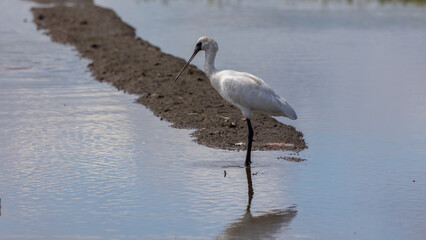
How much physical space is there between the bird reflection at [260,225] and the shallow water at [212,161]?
0.02m

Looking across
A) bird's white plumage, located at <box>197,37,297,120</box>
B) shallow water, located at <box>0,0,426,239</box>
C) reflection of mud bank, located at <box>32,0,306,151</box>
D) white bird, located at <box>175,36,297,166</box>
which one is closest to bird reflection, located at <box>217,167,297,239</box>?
shallow water, located at <box>0,0,426,239</box>

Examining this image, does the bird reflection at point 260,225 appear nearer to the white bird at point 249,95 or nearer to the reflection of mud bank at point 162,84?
the white bird at point 249,95

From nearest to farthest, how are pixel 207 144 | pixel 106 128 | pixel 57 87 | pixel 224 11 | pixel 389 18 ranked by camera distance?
pixel 207 144 < pixel 106 128 < pixel 57 87 < pixel 389 18 < pixel 224 11

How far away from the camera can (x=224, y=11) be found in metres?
32.6

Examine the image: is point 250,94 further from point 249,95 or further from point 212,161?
point 212,161

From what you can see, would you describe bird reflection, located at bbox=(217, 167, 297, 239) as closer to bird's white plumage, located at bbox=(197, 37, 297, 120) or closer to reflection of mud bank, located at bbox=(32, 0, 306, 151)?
bird's white plumage, located at bbox=(197, 37, 297, 120)

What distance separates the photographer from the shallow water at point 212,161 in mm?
7637

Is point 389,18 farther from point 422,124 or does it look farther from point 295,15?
point 422,124

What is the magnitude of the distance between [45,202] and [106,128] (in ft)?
11.6

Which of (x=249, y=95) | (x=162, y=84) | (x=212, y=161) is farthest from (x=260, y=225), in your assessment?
(x=162, y=84)

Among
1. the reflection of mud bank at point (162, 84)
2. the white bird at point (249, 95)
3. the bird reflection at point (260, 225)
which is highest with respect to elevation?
the white bird at point (249, 95)

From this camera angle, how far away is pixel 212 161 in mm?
9930

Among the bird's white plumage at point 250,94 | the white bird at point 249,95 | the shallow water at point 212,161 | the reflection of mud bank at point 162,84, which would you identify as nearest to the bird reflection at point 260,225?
the shallow water at point 212,161

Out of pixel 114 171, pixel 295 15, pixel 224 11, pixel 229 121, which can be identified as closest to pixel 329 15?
pixel 295 15
